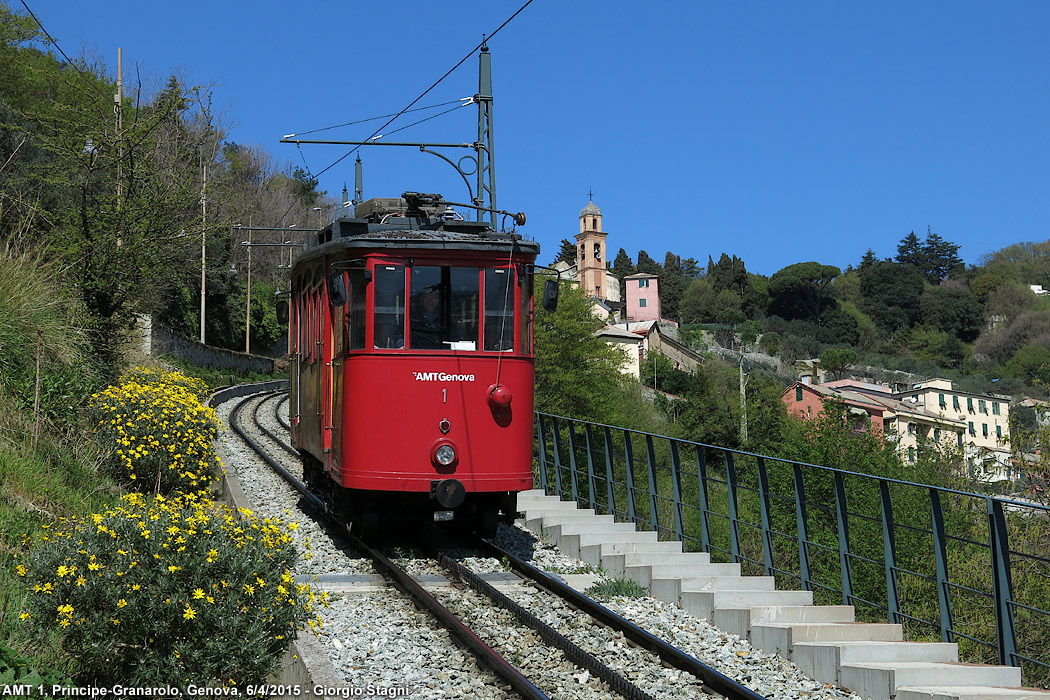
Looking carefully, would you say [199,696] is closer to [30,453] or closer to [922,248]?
[30,453]

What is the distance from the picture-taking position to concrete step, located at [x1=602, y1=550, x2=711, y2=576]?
30.8ft

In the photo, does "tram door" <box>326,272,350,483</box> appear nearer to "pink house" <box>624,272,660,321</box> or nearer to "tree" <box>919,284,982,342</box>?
"pink house" <box>624,272,660,321</box>

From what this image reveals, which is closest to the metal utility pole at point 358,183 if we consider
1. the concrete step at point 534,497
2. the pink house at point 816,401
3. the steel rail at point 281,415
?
the steel rail at point 281,415

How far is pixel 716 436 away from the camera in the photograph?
5622cm

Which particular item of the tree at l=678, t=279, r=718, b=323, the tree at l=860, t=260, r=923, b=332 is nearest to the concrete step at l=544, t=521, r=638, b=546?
the tree at l=678, t=279, r=718, b=323

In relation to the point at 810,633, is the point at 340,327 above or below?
above

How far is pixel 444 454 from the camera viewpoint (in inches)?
387

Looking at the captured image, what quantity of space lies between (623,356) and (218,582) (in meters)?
42.2

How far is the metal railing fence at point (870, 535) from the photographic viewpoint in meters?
6.82

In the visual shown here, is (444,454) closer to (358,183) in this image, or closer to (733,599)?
(733,599)

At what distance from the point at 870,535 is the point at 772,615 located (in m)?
20.9

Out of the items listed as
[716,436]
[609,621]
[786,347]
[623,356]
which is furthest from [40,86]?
[786,347]

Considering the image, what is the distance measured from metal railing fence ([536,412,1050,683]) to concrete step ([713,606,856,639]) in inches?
11.4

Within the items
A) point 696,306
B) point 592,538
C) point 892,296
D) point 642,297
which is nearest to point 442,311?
point 592,538
